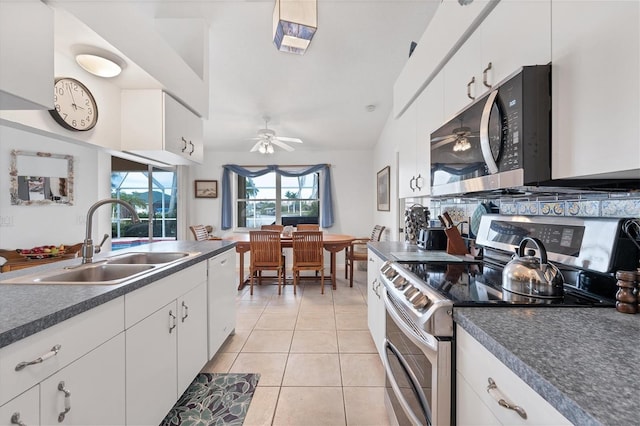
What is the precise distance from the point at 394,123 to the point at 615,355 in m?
3.89

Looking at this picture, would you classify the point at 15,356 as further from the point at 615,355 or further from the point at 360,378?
the point at 360,378

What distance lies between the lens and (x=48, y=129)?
142cm

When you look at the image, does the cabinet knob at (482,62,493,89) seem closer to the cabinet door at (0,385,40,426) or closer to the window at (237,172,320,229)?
the cabinet door at (0,385,40,426)

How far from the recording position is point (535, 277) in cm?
94

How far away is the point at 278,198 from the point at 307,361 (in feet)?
13.1

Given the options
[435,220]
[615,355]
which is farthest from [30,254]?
[615,355]

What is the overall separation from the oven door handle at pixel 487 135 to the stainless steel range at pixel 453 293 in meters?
0.29

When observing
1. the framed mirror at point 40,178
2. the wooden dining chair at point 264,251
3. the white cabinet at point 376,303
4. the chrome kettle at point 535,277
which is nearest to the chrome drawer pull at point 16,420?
the chrome kettle at point 535,277

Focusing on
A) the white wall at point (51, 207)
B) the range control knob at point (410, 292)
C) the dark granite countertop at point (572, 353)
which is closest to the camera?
the dark granite countertop at point (572, 353)

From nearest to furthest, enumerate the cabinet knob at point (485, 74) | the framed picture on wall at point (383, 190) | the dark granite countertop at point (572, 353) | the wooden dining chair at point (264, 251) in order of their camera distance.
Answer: the dark granite countertop at point (572, 353)
the cabinet knob at point (485, 74)
the wooden dining chair at point (264, 251)
the framed picture on wall at point (383, 190)

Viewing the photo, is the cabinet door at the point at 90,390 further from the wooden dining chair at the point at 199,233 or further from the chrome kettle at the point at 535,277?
the wooden dining chair at the point at 199,233

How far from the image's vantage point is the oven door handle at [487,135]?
1.06m

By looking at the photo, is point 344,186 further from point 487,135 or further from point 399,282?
point 487,135

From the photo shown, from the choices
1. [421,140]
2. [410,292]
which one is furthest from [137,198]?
[410,292]
